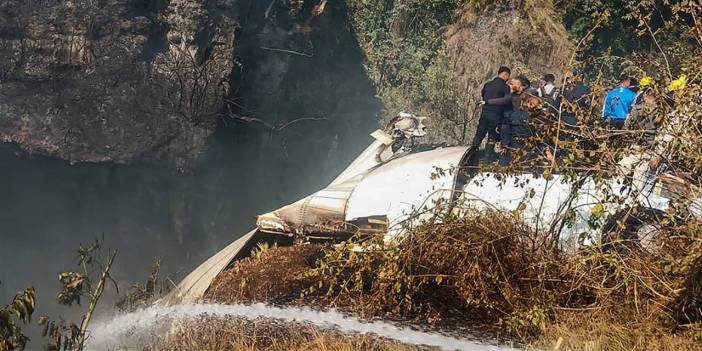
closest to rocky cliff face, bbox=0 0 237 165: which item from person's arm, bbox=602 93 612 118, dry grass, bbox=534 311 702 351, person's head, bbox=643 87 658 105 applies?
person's arm, bbox=602 93 612 118

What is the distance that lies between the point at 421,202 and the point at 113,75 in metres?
8.81

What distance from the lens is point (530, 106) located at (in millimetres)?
6207

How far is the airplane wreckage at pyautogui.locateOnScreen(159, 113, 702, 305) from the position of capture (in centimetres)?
580

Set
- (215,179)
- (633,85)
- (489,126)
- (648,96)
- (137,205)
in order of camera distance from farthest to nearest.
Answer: (215,179), (137,205), (489,126), (633,85), (648,96)

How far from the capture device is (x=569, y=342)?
5016mm

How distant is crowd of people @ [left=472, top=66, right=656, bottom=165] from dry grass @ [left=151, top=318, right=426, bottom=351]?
2187mm

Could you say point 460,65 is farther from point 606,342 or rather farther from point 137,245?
point 606,342

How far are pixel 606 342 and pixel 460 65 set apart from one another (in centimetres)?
1186

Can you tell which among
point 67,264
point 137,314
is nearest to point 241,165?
point 67,264

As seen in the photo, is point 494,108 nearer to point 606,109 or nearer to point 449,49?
point 606,109

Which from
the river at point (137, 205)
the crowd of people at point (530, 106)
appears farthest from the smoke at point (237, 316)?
the river at point (137, 205)

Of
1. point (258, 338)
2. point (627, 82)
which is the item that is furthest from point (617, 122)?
point (258, 338)

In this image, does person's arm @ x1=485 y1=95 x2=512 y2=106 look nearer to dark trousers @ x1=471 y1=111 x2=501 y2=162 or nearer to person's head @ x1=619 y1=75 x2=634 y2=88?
dark trousers @ x1=471 y1=111 x2=501 y2=162

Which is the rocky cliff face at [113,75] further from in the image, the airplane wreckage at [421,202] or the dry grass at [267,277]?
the dry grass at [267,277]
